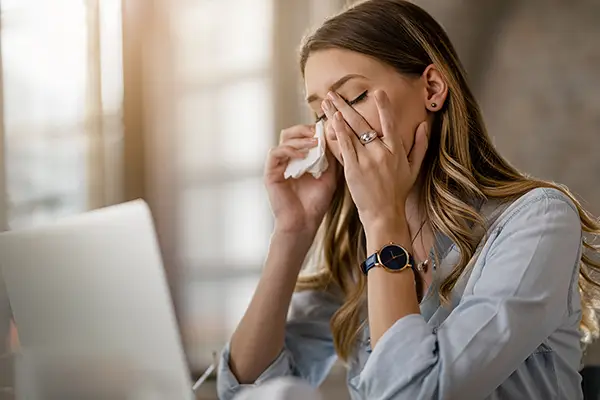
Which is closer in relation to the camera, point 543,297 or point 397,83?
point 543,297

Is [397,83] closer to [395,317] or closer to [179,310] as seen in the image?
[395,317]

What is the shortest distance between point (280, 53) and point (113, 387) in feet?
4.29

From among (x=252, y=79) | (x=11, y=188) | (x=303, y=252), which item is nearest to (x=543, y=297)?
(x=303, y=252)

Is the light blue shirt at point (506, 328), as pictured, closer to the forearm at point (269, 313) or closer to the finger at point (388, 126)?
the finger at point (388, 126)

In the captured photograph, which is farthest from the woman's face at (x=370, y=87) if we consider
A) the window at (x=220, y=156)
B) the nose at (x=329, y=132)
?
the window at (x=220, y=156)

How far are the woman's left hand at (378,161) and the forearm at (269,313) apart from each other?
0.32m

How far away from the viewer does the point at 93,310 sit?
897 mm

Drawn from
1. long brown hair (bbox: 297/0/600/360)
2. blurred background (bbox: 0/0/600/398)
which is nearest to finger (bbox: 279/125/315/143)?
long brown hair (bbox: 297/0/600/360)

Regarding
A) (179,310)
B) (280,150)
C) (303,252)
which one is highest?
(280,150)

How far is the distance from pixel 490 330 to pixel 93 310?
0.51 m

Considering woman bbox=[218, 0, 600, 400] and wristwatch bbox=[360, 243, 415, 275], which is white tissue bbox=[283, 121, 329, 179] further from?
wristwatch bbox=[360, 243, 415, 275]

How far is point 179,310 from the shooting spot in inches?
80.3

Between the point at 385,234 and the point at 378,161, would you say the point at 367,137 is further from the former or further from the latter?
the point at 385,234

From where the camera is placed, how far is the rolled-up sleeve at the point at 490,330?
1.00 meters
